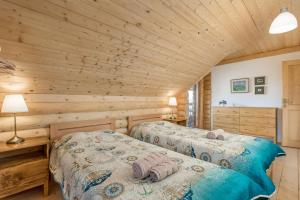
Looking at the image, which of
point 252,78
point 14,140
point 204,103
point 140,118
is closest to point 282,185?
point 140,118

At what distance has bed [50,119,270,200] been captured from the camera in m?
1.14

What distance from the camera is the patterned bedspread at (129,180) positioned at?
1131 millimetres

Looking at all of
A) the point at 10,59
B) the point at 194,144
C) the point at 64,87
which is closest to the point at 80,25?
the point at 10,59

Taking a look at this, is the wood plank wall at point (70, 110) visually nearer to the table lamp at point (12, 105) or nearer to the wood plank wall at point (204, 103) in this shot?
the table lamp at point (12, 105)

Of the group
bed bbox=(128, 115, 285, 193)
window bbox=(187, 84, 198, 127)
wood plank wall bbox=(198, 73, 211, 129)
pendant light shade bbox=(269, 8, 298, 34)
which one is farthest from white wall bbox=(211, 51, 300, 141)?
pendant light shade bbox=(269, 8, 298, 34)

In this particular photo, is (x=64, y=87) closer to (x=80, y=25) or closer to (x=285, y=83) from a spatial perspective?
(x=80, y=25)

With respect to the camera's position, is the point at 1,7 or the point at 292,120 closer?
the point at 1,7

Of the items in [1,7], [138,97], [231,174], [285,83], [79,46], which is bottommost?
[231,174]

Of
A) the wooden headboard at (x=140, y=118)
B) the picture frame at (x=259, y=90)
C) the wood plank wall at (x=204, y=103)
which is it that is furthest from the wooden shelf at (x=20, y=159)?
the wood plank wall at (x=204, y=103)

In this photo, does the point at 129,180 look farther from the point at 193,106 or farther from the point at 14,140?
the point at 193,106

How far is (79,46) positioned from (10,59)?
72cm

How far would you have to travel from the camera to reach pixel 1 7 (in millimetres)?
1353

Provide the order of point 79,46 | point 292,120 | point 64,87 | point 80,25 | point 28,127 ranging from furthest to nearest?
point 292,120 < point 64,87 < point 28,127 < point 79,46 < point 80,25

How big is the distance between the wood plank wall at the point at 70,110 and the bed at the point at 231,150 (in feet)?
2.52
